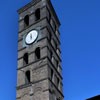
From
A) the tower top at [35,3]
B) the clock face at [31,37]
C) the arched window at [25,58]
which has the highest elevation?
the tower top at [35,3]

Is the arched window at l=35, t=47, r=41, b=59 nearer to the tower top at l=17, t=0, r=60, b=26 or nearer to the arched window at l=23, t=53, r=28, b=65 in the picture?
the arched window at l=23, t=53, r=28, b=65

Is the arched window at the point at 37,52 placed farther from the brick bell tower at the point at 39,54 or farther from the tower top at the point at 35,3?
the tower top at the point at 35,3

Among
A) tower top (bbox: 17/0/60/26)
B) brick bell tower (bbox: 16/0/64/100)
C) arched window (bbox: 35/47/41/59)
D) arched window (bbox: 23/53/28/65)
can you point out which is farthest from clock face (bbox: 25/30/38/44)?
tower top (bbox: 17/0/60/26)

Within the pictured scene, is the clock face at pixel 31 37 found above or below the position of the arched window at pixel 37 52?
above

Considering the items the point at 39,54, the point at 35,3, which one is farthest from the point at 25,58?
the point at 35,3

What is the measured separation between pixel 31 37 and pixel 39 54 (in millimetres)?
2344

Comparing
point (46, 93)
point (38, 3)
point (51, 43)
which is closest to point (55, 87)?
point (46, 93)

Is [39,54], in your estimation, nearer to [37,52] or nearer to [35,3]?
[37,52]

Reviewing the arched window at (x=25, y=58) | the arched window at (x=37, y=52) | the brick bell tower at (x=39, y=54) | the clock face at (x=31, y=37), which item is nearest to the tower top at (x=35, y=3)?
the brick bell tower at (x=39, y=54)

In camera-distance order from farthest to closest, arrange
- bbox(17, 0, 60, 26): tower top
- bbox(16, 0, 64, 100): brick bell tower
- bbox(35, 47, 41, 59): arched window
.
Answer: bbox(17, 0, 60, 26): tower top < bbox(35, 47, 41, 59): arched window < bbox(16, 0, 64, 100): brick bell tower

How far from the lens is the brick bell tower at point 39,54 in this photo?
33.4 meters

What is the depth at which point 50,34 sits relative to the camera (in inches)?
1480

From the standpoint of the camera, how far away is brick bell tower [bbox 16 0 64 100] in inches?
1314

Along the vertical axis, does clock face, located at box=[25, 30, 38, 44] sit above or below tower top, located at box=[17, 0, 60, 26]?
below
